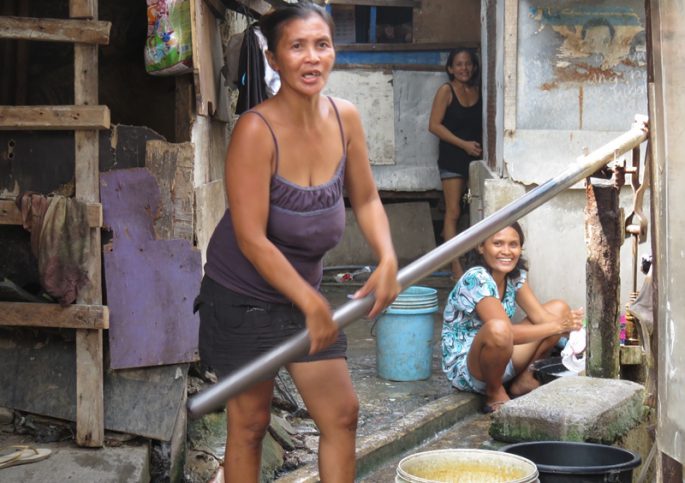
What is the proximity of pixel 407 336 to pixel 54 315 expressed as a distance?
9.52 feet

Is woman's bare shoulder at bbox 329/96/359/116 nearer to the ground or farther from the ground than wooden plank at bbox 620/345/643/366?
farther from the ground

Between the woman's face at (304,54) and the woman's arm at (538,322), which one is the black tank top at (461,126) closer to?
the woman's arm at (538,322)

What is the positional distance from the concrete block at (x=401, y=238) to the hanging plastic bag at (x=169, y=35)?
7017 mm

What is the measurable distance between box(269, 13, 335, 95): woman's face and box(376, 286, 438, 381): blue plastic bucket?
3.84m

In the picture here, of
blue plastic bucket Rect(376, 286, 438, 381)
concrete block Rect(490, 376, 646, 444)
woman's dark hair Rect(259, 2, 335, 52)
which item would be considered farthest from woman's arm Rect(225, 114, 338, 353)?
blue plastic bucket Rect(376, 286, 438, 381)

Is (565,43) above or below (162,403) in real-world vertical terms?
above

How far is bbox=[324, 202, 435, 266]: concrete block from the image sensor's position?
1221cm

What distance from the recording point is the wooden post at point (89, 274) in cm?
495

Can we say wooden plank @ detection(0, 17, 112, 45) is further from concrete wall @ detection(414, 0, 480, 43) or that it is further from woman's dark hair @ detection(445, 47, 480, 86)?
concrete wall @ detection(414, 0, 480, 43)

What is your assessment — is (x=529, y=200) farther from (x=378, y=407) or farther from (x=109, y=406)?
(x=378, y=407)

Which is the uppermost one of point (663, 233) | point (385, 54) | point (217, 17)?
point (385, 54)

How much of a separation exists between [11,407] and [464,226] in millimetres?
7767

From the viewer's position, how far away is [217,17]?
638 cm

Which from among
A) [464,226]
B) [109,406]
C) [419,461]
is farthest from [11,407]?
[464,226]
